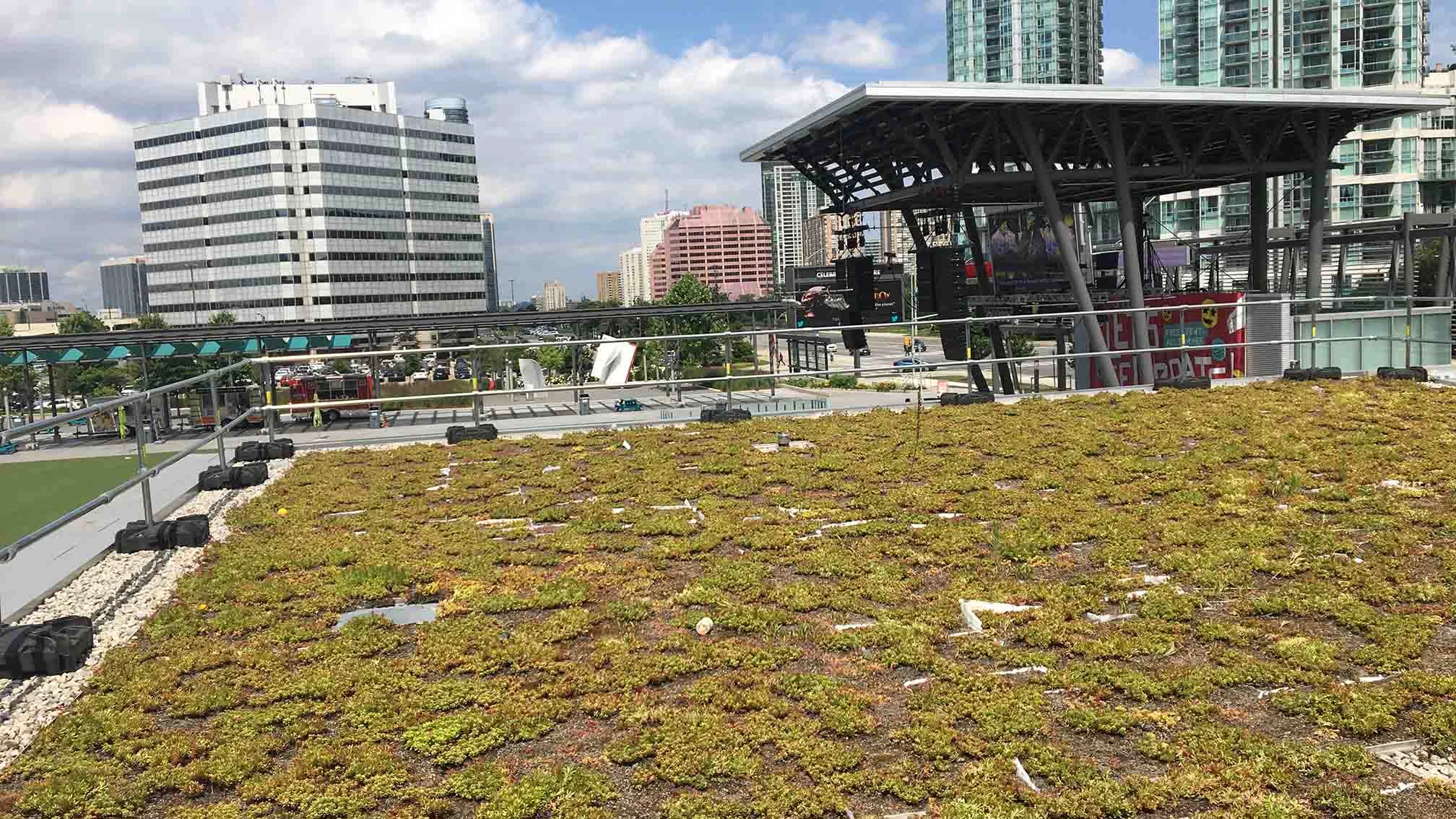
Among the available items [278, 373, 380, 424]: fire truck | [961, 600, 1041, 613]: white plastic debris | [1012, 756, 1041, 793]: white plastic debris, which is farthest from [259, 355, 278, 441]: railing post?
[278, 373, 380, 424]: fire truck

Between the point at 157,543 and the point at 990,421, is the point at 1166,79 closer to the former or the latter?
the point at 990,421

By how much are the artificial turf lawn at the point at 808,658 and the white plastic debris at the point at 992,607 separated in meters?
0.10

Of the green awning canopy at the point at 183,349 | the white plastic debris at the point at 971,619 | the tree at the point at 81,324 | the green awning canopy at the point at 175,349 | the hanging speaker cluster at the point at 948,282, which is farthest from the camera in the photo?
the tree at the point at 81,324

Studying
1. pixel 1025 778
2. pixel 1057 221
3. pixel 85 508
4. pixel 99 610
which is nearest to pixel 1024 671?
pixel 1025 778

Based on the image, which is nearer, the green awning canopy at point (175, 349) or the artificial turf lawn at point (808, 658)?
the artificial turf lawn at point (808, 658)

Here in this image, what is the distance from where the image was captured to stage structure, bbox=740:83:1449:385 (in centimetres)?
2683

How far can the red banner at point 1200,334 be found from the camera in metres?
21.7

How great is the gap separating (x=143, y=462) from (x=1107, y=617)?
7853mm

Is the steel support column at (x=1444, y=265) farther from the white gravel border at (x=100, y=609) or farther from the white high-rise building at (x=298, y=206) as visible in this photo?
the white high-rise building at (x=298, y=206)

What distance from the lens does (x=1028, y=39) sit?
160m

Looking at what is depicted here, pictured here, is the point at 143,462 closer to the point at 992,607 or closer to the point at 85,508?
the point at 85,508

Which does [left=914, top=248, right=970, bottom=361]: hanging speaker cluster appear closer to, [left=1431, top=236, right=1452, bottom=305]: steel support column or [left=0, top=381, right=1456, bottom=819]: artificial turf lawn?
[left=0, top=381, right=1456, bottom=819]: artificial turf lawn

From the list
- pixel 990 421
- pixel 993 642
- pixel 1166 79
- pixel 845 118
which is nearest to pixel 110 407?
pixel 993 642

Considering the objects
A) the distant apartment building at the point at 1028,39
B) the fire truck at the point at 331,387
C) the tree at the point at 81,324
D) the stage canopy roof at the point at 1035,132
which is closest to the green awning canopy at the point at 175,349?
the fire truck at the point at 331,387
